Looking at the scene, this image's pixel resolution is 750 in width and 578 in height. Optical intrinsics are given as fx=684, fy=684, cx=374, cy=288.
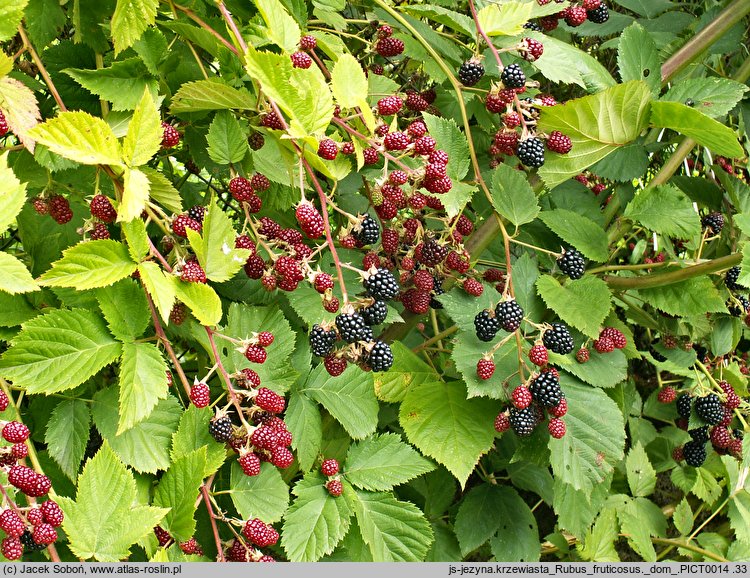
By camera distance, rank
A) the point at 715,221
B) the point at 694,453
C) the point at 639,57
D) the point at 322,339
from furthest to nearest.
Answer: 1. the point at 694,453
2. the point at 715,221
3. the point at 639,57
4. the point at 322,339

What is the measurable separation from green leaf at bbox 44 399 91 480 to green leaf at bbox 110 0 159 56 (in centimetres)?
70

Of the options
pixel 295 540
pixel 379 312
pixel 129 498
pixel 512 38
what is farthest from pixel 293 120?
pixel 295 540

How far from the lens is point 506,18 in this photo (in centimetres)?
153

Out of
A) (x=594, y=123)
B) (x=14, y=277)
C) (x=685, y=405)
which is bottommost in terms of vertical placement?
(x=685, y=405)

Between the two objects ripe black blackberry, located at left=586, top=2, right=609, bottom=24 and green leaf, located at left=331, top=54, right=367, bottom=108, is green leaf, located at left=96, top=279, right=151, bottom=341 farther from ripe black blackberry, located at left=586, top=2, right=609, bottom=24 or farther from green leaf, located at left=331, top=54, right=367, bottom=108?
ripe black blackberry, located at left=586, top=2, right=609, bottom=24

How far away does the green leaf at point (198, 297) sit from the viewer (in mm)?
1192

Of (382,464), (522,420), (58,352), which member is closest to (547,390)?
(522,420)

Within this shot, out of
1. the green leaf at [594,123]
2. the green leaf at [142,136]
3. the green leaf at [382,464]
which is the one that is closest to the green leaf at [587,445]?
the green leaf at [382,464]

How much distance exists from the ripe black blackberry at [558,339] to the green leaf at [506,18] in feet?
2.18

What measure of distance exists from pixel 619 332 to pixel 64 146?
4.74ft

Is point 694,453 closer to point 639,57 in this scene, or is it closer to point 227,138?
point 639,57

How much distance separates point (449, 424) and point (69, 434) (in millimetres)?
854

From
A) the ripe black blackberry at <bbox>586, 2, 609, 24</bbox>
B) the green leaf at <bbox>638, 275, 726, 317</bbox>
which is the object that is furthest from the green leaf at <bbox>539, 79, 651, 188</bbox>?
the green leaf at <bbox>638, 275, 726, 317</bbox>

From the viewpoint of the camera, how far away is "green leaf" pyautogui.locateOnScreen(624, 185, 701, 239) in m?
1.88
